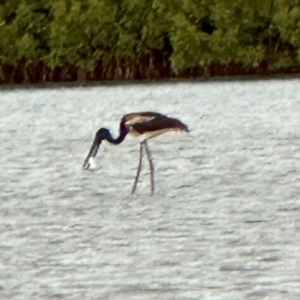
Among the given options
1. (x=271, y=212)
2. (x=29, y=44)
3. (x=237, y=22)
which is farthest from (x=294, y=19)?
(x=271, y=212)

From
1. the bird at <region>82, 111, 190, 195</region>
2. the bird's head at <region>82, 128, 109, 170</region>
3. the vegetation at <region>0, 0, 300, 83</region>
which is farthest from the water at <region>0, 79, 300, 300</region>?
the vegetation at <region>0, 0, 300, 83</region>

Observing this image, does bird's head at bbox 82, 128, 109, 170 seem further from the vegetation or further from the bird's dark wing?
the vegetation

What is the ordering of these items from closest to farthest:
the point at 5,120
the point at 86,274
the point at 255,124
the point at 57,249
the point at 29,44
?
the point at 86,274 < the point at 57,249 < the point at 255,124 < the point at 5,120 < the point at 29,44

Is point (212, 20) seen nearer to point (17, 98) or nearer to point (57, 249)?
point (17, 98)

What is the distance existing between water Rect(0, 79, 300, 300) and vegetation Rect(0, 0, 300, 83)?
6.92ft

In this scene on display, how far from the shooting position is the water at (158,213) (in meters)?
3.86

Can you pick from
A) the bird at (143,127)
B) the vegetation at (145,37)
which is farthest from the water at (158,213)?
the vegetation at (145,37)

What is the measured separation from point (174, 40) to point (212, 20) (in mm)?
532

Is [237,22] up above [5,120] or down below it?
above

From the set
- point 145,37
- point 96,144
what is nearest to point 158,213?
point 96,144

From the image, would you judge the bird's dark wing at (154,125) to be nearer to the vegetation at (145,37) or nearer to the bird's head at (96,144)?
the bird's head at (96,144)

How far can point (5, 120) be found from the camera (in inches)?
397

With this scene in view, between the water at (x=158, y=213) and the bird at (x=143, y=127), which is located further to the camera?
the bird at (x=143, y=127)

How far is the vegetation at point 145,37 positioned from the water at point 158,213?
2.11 meters
